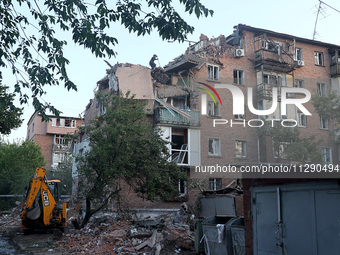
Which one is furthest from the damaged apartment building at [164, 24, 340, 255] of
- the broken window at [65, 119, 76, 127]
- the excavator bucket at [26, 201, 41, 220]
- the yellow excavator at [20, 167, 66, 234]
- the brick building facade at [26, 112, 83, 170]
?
the brick building facade at [26, 112, 83, 170]

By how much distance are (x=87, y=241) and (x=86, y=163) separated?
4857 millimetres

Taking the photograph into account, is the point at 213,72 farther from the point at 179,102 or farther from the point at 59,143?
the point at 59,143

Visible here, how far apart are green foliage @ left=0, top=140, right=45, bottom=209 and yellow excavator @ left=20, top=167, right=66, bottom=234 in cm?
1999

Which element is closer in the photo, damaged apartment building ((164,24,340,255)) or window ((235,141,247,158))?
damaged apartment building ((164,24,340,255))

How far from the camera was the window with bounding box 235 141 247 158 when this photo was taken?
28.7 meters

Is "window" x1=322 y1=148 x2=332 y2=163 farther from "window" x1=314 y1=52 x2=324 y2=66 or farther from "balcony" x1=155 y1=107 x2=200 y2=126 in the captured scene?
"balcony" x1=155 y1=107 x2=200 y2=126

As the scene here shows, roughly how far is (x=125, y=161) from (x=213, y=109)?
42.8 ft

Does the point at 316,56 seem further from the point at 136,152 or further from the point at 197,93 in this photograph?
the point at 136,152

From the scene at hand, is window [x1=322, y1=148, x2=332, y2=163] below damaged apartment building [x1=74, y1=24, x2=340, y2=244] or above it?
below

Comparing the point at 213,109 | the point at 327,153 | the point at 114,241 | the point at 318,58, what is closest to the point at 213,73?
the point at 213,109

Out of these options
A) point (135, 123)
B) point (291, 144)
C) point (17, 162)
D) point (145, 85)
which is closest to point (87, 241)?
point (135, 123)

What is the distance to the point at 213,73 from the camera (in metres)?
29.4

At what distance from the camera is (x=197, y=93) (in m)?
27.4

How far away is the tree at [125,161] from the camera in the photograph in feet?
58.2
